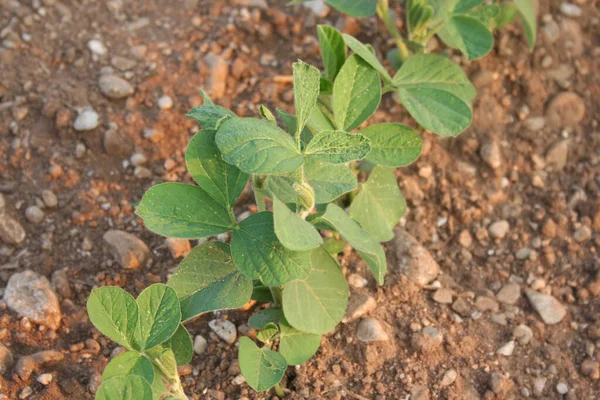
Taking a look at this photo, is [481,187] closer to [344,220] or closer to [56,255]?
[344,220]

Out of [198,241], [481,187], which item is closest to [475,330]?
[481,187]

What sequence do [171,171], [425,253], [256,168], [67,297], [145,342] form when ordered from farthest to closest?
[171,171] < [425,253] < [67,297] < [145,342] < [256,168]

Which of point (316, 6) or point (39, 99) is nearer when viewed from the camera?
point (39, 99)

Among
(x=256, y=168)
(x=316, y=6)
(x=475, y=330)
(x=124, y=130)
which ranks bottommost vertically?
(x=475, y=330)

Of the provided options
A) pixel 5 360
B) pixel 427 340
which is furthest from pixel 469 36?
pixel 5 360

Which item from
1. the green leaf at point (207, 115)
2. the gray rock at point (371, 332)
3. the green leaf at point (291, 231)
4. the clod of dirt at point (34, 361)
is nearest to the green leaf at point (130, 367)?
the clod of dirt at point (34, 361)

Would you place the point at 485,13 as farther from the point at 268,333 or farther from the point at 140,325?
the point at 140,325

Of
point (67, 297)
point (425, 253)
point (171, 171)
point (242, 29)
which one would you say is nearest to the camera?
point (67, 297)
